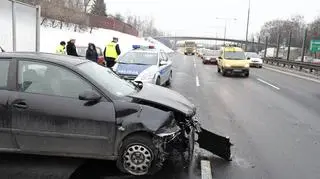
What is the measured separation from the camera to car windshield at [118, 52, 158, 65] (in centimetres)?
1431

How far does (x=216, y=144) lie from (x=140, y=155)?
5.20 ft

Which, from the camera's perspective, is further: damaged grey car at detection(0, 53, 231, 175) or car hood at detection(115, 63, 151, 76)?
car hood at detection(115, 63, 151, 76)

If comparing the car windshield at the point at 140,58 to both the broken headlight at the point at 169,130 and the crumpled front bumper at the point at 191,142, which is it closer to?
the crumpled front bumper at the point at 191,142

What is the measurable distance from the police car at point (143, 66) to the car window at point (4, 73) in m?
7.01

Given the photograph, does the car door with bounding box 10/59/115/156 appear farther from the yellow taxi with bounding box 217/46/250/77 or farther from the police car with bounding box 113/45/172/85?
the yellow taxi with bounding box 217/46/250/77

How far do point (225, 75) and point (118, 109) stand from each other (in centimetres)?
2043

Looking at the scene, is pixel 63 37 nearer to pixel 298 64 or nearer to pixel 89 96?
pixel 298 64

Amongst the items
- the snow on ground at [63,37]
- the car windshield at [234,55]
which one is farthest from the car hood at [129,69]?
the snow on ground at [63,37]

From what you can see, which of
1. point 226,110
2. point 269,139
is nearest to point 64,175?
point 269,139

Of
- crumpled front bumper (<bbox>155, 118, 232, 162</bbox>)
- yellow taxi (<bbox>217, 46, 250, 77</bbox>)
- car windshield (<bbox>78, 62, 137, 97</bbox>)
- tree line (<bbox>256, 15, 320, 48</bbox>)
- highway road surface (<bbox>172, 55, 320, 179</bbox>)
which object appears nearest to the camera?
crumpled front bumper (<bbox>155, 118, 232, 162</bbox>)

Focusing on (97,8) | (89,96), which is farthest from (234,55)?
(97,8)

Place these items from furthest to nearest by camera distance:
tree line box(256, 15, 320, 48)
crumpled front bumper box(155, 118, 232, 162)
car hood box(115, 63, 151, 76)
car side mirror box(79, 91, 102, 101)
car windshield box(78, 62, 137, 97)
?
tree line box(256, 15, 320, 48) → car hood box(115, 63, 151, 76) → car windshield box(78, 62, 137, 97) → crumpled front bumper box(155, 118, 232, 162) → car side mirror box(79, 91, 102, 101)

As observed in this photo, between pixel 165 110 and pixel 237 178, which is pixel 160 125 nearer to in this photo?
pixel 165 110

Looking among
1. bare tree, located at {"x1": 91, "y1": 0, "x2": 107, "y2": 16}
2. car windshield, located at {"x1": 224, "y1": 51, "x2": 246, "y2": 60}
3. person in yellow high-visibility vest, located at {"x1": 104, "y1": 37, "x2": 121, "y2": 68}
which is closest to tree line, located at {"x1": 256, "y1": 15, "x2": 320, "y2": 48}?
bare tree, located at {"x1": 91, "y1": 0, "x2": 107, "y2": 16}
